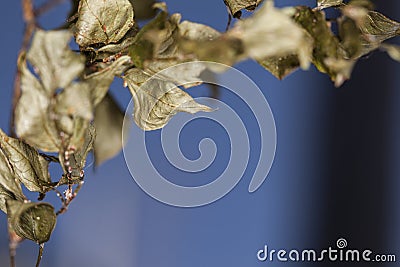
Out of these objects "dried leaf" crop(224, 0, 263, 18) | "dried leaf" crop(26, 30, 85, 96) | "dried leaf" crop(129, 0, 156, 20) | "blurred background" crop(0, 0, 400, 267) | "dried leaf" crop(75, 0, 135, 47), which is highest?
"dried leaf" crop(129, 0, 156, 20)

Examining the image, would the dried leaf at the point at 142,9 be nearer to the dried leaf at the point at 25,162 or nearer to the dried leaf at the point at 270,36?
the dried leaf at the point at 25,162

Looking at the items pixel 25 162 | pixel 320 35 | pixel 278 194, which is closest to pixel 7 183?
pixel 25 162

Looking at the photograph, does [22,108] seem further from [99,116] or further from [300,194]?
[300,194]

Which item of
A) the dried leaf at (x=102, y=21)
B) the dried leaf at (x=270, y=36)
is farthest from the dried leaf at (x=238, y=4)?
the dried leaf at (x=270, y=36)

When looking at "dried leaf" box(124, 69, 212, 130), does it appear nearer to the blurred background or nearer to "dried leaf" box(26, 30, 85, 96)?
"dried leaf" box(26, 30, 85, 96)

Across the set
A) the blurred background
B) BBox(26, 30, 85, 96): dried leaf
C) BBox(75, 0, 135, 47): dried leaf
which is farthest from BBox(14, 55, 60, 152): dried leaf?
the blurred background

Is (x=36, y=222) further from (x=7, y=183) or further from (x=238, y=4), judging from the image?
(x=238, y=4)
